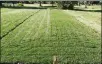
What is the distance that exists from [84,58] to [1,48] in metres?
4.01

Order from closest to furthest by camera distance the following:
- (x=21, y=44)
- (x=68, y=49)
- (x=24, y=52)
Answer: (x=24, y=52) → (x=68, y=49) → (x=21, y=44)

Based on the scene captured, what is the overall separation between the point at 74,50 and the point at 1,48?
3.44m

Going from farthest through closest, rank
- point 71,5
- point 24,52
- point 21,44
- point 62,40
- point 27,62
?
point 71,5
point 62,40
point 21,44
point 24,52
point 27,62

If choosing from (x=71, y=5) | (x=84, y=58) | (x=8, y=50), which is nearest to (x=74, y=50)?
(x=84, y=58)

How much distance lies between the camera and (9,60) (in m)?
9.49

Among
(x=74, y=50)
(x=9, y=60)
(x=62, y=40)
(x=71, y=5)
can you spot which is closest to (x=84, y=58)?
(x=74, y=50)

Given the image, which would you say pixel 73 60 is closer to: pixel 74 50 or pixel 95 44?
pixel 74 50

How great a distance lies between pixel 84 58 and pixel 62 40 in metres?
4.00

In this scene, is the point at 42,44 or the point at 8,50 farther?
the point at 42,44

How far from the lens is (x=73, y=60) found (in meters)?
9.60

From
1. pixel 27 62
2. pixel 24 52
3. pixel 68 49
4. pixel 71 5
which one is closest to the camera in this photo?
pixel 27 62

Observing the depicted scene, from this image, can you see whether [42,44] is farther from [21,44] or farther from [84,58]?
[84,58]

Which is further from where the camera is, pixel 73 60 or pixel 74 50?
pixel 74 50

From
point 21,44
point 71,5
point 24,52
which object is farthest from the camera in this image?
point 71,5
